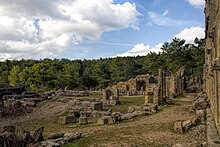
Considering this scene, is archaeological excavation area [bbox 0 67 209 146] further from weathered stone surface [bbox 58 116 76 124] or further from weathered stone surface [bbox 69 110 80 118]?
weathered stone surface [bbox 69 110 80 118]

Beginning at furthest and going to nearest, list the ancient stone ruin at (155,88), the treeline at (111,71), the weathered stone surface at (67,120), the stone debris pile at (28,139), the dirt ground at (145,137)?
the treeline at (111,71) → the ancient stone ruin at (155,88) → the weathered stone surface at (67,120) → the dirt ground at (145,137) → the stone debris pile at (28,139)

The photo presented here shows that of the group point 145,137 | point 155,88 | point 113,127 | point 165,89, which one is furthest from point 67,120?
point 165,89

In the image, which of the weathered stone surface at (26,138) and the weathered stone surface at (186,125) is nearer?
the weathered stone surface at (26,138)

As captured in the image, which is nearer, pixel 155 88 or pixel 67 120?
pixel 67 120

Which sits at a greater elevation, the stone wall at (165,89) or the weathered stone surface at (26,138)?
the stone wall at (165,89)

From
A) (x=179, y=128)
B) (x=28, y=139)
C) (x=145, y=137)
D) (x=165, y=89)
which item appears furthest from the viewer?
(x=165, y=89)

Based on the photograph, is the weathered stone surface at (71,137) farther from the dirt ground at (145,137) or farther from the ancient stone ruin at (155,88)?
the ancient stone ruin at (155,88)

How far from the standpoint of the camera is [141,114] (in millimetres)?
20016

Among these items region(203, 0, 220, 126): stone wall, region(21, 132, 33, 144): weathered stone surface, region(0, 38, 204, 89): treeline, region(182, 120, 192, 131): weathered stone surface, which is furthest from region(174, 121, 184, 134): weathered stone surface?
region(0, 38, 204, 89): treeline

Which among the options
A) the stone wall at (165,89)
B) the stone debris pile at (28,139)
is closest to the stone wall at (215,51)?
the stone debris pile at (28,139)

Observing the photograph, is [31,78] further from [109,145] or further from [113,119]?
[109,145]

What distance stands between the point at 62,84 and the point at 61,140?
4612cm

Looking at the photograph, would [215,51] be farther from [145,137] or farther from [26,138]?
[26,138]

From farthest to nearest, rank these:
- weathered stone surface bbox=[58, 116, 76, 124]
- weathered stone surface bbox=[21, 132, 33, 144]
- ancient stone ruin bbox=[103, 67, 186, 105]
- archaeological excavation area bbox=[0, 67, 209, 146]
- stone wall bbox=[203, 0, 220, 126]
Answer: ancient stone ruin bbox=[103, 67, 186, 105] < weathered stone surface bbox=[58, 116, 76, 124] < archaeological excavation area bbox=[0, 67, 209, 146] < weathered stone surface bbox=[21, 132, 33, 144] < stone wall bbox=[203, 0, 220, 126]
